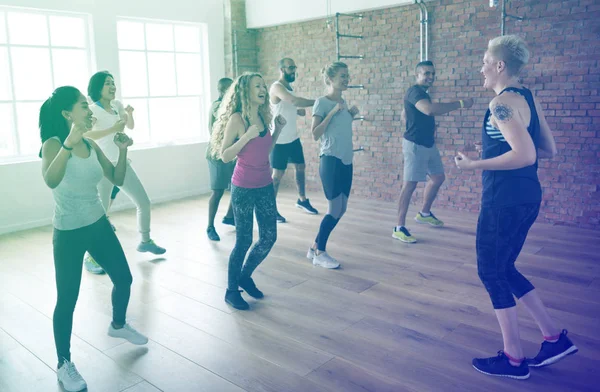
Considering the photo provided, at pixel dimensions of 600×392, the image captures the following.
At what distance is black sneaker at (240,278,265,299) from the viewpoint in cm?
367

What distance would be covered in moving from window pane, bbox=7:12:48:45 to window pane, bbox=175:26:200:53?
1889 mm

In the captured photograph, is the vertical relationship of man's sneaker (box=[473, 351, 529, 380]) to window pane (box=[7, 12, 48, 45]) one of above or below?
below

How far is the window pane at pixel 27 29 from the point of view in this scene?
6.00 meters

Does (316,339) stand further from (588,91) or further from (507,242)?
(588,91)

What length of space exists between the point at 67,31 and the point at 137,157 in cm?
173

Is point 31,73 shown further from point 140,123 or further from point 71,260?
point 71,260

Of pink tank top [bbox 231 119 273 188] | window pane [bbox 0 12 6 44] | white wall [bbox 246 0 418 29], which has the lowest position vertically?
pink tank top [bbox 231 119 273 188]

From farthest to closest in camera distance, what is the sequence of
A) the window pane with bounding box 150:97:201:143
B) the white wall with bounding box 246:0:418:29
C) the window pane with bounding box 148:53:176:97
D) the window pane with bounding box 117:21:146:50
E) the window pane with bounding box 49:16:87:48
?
1. the window pane with bounding box 150:97:201:143
2. the window pane with bounding box 148:53:176:97
3. the window pane with bounding box 117:21:146:50
4. the white wall with bounding box 246:0:418:29
5. the window pane with bounding box 49:16:87:48

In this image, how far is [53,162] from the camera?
243cm

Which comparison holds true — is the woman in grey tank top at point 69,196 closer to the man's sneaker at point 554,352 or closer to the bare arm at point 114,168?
the bare arm at point 114,168

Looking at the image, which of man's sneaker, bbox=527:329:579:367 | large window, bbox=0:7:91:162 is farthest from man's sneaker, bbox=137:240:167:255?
man's sneaker, bbox=527:329:579:367

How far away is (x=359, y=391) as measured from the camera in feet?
8.25

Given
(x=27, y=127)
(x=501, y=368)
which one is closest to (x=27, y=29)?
(x=27, y=127)

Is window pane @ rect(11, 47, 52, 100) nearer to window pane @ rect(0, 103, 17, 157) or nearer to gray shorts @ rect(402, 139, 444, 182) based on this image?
window pane @ rect(0, 103, 17, 157)
